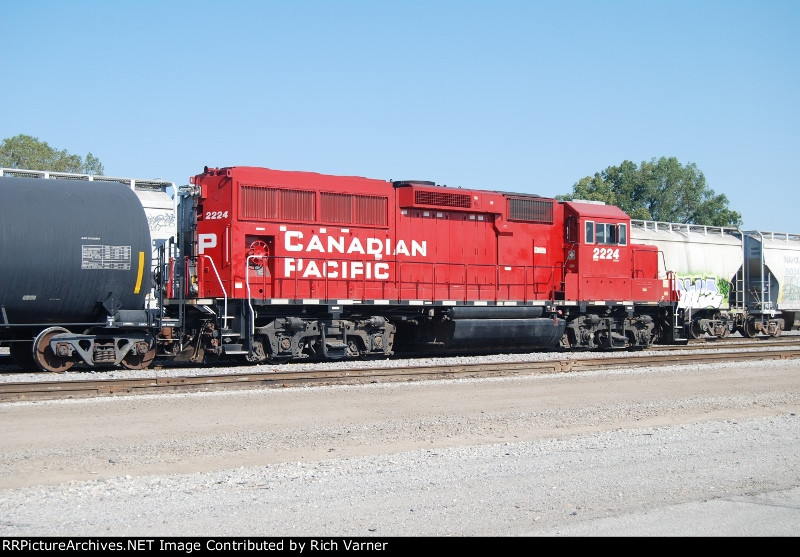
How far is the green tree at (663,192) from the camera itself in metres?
79.4

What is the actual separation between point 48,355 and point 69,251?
2.11m

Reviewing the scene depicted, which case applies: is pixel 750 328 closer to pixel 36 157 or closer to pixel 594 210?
pixel 594 210

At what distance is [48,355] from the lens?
16.1m

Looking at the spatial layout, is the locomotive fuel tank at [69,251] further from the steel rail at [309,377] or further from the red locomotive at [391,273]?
the steel rail at [309,377]

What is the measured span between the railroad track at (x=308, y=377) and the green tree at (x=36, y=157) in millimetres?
50536

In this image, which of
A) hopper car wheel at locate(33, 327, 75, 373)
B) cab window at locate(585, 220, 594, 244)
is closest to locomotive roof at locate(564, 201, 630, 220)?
cab window at locate(585, 220, 594, 244)

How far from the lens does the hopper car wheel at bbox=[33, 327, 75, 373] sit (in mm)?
15797

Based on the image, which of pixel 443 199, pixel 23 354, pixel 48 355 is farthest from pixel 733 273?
pixel 23 354

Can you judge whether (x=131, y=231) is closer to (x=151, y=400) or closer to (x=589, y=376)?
(x=151, y=400)

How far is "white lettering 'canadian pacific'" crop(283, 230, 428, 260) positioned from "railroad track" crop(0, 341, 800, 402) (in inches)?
129

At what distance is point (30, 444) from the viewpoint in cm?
954

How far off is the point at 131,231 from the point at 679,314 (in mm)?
16870
